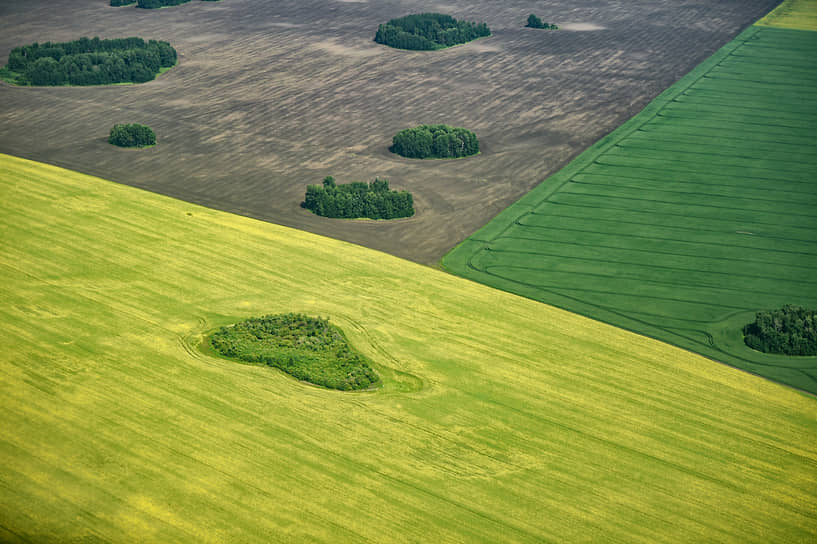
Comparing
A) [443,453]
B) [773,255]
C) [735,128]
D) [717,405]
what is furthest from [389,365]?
[735,128]

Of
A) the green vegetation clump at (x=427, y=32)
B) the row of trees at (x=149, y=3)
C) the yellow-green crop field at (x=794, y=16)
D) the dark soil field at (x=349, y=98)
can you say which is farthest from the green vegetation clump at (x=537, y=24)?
the row of trees at (x=149, y=3)

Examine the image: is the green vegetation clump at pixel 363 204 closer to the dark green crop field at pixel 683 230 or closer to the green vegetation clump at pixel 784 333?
the dark green crop field at pixel 683 230

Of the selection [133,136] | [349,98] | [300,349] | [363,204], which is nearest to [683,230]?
[363,204]

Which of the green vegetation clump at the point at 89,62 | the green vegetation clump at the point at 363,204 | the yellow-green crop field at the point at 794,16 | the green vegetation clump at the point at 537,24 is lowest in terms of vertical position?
the green vegetation clump at the point at 363,204

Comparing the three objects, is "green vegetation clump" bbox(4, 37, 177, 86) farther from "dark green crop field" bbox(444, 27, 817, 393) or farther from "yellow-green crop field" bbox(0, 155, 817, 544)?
"dark green crop field" bbox(444, 27, 817, 393)

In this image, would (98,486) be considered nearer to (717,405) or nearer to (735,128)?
(717,405)

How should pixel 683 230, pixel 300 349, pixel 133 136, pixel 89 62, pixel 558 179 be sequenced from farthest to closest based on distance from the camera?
1. pixel 89 62
2. pixel 133 136
3. pixel 558 179
4. pixel 683 230
5. pixel 300 349

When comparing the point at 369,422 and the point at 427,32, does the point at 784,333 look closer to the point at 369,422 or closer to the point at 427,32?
the point at 369,422
